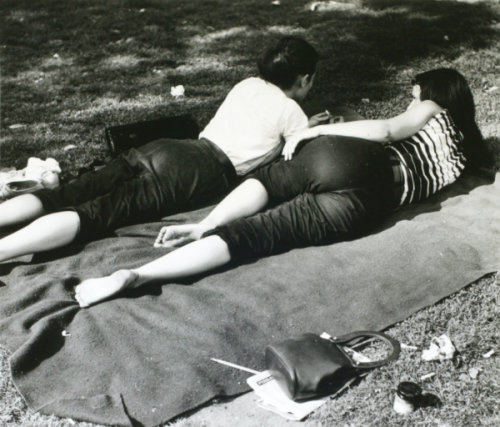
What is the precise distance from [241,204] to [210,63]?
4384 millimetres

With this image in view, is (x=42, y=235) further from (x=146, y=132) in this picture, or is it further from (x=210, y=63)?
(x=210, y=63)

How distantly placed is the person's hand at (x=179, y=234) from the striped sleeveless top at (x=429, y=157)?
1.40 metres

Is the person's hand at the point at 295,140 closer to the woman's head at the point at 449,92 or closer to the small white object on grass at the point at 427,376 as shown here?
the woman's head at the point at 449,92

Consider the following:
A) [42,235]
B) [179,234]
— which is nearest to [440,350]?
[179,234]

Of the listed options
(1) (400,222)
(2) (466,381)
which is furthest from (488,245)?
(2) (466,381)

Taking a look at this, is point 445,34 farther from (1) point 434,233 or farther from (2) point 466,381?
(2) point 466,381

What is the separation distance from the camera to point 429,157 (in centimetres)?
358

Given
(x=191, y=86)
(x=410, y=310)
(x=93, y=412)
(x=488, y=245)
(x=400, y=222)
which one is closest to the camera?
(x=93, y=412)

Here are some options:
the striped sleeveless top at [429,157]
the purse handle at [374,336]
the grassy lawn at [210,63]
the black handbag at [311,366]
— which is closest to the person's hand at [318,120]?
the striped sleeveless top at [429,157]

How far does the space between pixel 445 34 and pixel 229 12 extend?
11.4 ft

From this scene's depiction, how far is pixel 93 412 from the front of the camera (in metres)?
2.23

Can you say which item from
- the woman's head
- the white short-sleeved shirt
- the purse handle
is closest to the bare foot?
the purse handle

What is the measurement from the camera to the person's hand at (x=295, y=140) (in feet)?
11.2

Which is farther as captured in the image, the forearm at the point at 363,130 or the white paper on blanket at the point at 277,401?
the forearm at the point at 363,130
